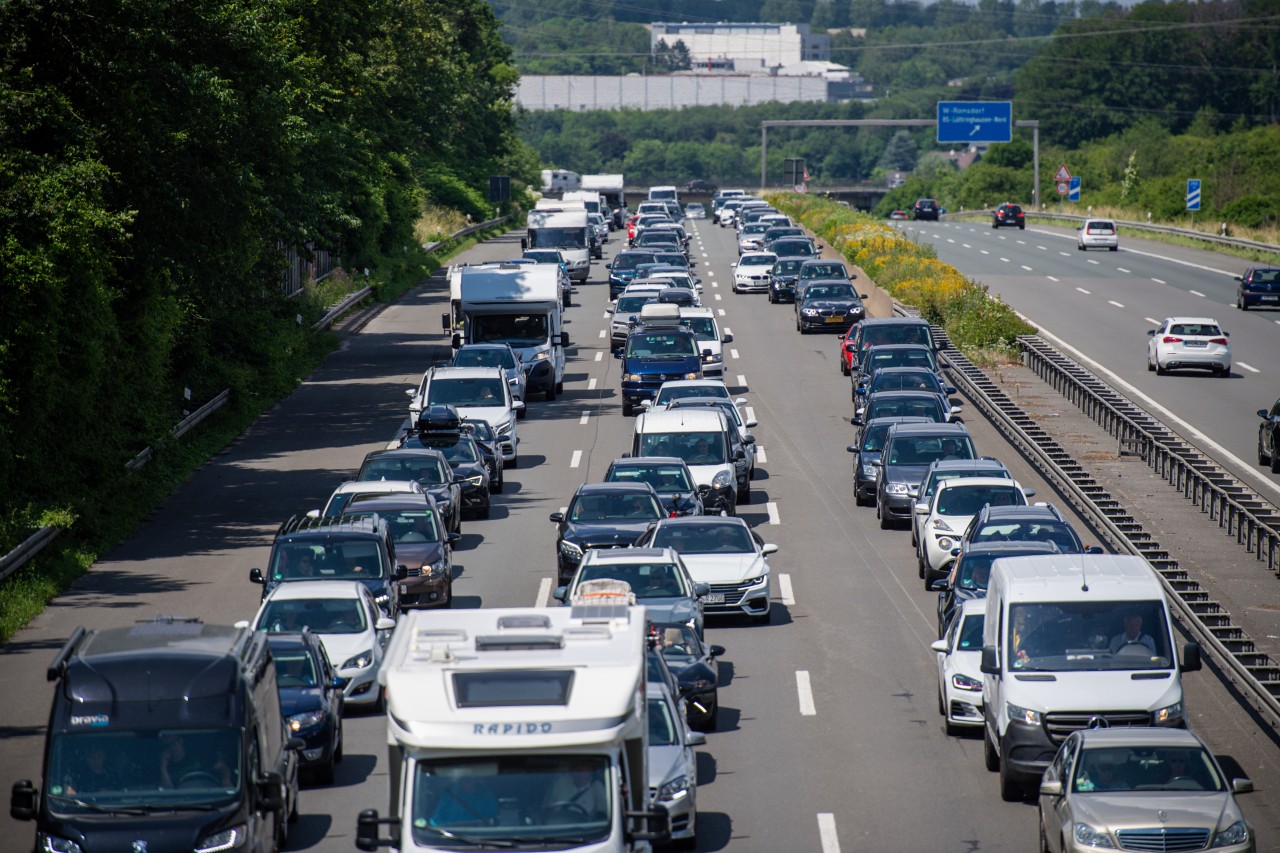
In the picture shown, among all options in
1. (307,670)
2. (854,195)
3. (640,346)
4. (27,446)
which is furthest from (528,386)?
(854,195)

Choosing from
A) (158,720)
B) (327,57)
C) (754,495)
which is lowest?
(754,495)

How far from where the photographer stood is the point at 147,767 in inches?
546

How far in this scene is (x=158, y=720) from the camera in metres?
13.9

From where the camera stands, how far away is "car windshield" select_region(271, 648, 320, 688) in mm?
17578

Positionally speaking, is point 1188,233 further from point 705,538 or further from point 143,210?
point 705,538

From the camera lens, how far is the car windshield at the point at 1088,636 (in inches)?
677

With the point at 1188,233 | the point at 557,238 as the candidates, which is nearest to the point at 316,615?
the point at 557,238

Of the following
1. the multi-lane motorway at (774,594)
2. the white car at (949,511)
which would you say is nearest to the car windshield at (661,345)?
the multi-lane motorway at (774,594)

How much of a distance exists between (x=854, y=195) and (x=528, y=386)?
138 metres

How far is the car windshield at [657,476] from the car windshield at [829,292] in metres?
26.3

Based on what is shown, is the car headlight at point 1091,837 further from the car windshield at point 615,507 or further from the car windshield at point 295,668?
the car windshield at point 615,507

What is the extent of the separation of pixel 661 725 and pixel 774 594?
10.9 m

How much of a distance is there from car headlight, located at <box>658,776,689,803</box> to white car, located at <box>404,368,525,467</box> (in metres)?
21.1

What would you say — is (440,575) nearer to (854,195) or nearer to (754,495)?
(754,495)
